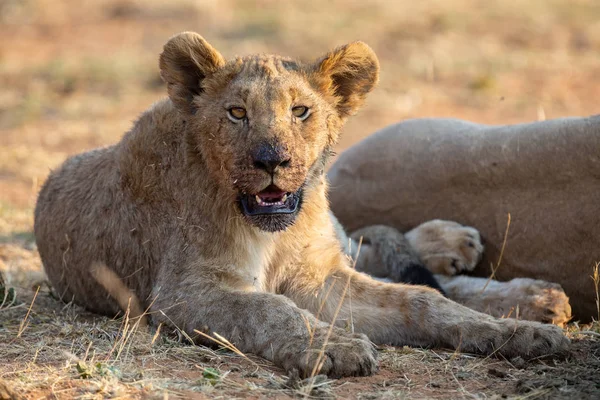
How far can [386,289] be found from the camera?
4.56 meters

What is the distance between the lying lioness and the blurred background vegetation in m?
3.05

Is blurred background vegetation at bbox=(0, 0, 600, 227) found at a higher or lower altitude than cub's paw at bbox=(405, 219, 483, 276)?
higher

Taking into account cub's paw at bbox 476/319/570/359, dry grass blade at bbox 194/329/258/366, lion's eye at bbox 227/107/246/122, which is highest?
lion's eye at bbox 227/107/246/122

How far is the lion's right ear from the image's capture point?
439 cm

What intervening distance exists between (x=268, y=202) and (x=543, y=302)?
1.64 m

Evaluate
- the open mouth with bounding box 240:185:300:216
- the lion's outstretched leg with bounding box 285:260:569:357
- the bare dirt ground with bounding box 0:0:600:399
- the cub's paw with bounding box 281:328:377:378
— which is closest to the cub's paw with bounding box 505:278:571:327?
the bare dirt ground with bounding box 0:0:600:399

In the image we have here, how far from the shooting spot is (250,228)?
440 cm

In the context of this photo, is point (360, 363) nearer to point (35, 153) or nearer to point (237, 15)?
point (35, 153)

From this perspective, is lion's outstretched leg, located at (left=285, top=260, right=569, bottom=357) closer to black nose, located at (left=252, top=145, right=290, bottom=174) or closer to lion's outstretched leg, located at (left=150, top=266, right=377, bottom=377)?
lion's outstretched leg, located at (left=150, top=266, right=377, bottom=377)

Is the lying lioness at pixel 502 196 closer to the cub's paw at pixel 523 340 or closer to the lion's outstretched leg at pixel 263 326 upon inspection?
the cub's paw at pixel 523 340

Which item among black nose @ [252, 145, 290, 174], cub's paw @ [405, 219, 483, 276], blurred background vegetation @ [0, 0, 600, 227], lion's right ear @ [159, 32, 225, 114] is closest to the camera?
black nose @ [252, 145, 290, 174]

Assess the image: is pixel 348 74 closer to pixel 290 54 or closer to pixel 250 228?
pixel 250 228

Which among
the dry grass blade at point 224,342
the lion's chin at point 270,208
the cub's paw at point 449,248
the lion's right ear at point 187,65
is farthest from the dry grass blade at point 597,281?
the lion's right ear at point 187,65

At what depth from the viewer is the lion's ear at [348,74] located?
4547 millimetres
